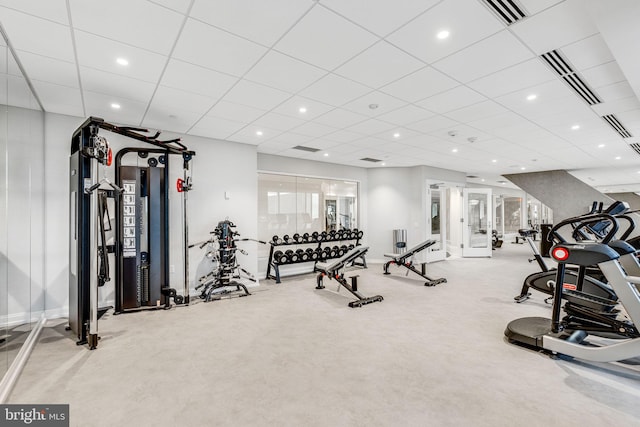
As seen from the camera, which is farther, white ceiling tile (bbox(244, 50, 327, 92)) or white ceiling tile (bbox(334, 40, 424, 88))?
white ceiling tile (bbox(244, 50, 327, 92))

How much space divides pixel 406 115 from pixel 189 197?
155 inches

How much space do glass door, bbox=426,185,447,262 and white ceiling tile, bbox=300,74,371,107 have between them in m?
5.83

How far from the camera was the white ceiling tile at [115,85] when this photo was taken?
306 centimetres

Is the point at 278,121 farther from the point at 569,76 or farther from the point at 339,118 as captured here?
the point at 569,76

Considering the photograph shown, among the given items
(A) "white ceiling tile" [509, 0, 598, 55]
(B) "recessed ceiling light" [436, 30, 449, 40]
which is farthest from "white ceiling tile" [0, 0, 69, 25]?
(A) "white ceiling tile" [509, 0, 598, 55]

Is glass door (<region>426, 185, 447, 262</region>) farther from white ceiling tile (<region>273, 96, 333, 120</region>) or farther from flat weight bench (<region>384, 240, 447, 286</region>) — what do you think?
white ceiling tile (<region>273, 96, 333, 120</region>)

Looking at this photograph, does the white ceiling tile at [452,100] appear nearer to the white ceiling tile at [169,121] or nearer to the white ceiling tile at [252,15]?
the white ceiling tile at [252,15]

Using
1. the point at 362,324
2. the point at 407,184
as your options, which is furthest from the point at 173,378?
the point at 407,184

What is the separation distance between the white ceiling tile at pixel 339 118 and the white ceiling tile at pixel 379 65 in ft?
3.14

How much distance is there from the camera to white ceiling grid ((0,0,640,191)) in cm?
215

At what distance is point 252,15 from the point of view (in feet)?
7.14

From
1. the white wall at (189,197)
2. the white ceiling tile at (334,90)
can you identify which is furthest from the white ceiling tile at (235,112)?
the white wall at (189,197)

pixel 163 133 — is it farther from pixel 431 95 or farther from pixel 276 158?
pixel 431 95

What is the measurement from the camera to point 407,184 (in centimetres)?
865
